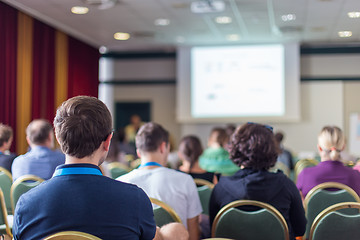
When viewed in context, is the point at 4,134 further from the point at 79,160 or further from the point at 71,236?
the point at 71,236

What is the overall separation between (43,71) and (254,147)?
22.6 ft

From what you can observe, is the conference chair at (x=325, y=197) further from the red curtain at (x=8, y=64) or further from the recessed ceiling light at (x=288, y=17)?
the red curtain at (x=8, y=64)

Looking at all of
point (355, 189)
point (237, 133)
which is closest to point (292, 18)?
point (355, 189)

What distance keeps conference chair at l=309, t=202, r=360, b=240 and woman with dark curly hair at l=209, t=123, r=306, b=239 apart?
0.19 metres

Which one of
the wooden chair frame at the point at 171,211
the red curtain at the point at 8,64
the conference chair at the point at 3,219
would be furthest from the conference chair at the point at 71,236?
the red curtain at the point at 8,64

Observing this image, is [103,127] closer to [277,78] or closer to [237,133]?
[237,133]

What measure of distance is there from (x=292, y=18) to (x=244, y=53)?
2.43 meters

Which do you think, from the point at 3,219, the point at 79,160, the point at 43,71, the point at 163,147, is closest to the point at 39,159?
the point at 3,219

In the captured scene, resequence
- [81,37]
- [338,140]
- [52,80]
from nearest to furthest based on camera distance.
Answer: [338,140], [52,80], [81,37]

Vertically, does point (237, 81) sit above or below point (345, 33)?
below

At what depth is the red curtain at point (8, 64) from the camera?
291 inches

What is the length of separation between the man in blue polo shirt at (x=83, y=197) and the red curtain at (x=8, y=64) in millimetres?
6297

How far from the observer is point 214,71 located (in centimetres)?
1023

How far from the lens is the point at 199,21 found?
817 cm
